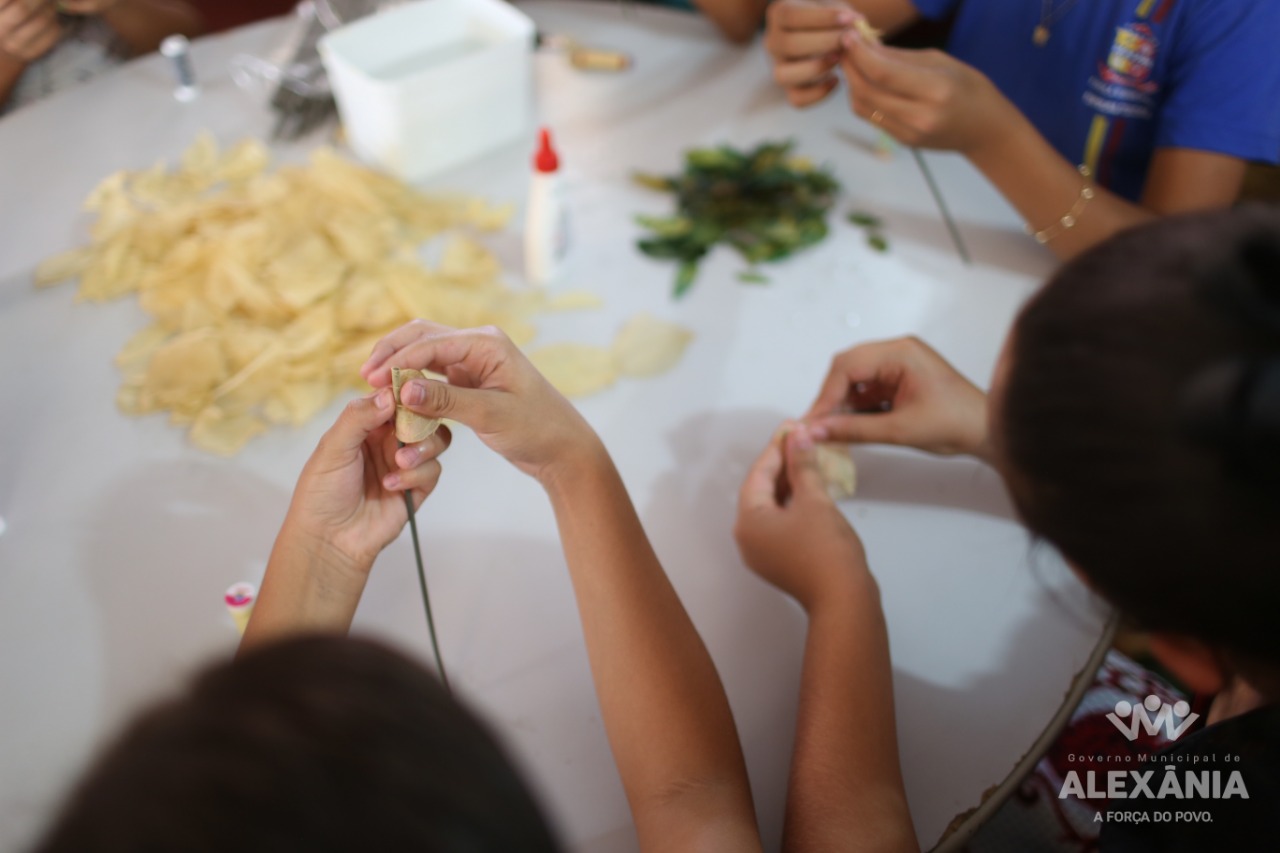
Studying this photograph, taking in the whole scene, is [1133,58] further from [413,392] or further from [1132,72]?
[413,392]

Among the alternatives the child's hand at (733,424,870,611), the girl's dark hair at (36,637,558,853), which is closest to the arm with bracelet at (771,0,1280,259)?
the child's hand at (733,424,870,611)

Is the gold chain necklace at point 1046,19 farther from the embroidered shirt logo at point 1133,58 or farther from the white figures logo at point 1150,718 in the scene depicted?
the white figures logo at point 1150,718

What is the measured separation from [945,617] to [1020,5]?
1.11 meters

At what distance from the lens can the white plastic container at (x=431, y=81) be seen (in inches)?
54.8

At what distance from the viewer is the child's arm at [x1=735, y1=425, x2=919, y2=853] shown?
0.75 metres

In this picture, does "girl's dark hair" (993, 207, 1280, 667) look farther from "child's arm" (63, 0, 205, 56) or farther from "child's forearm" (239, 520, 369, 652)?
"child's arm" (63, 0, 205, 56)

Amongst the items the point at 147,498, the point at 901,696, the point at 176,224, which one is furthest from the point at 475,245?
the point at 901,696

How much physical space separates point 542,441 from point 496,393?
0.08 m

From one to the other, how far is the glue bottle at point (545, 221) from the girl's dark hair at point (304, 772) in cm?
94

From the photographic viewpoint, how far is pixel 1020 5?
146 cm

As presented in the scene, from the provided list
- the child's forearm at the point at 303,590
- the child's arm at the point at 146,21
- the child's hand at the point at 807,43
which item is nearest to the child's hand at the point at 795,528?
the child's forearm at the point at 303,590

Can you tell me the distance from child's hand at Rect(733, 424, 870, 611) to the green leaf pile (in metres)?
0.38

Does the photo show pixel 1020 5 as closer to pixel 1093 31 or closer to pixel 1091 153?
pixel 1093 31

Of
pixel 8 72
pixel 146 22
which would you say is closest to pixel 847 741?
pixel 8 72
